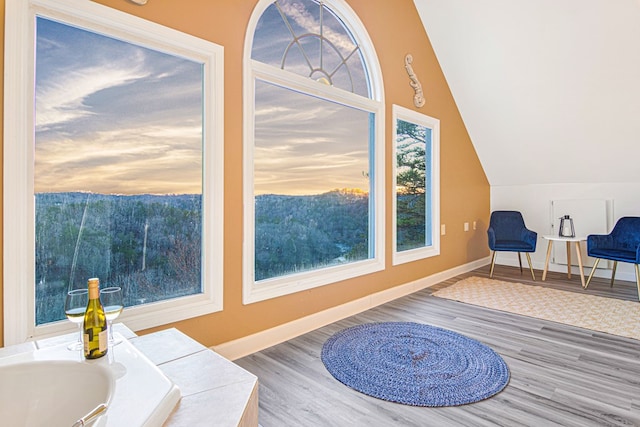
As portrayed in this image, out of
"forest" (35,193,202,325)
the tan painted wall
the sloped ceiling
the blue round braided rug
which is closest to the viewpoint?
"forest" (35,193,202,325)

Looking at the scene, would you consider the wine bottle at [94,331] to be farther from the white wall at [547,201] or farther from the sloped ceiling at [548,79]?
the white wall at [547,201]

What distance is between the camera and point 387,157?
345 centimetres

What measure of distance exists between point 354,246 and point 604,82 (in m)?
3.12

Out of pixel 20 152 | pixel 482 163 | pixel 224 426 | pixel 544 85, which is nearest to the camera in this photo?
pixel 224 426

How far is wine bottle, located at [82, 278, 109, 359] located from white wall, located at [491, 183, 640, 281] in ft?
18.0

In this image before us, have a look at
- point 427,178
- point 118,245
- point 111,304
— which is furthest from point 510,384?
point 427,178

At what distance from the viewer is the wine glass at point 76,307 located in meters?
1.16

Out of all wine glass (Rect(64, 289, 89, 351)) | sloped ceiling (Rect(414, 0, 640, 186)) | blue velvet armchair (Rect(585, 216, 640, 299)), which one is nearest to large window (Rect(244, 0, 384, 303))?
wine glass (Rect(64, 289, 89, 351))

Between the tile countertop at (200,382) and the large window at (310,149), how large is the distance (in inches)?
41.5

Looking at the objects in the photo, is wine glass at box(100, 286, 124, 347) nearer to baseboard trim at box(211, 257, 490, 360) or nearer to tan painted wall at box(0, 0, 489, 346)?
tan painted wall at box(0, 0, 489, 346)

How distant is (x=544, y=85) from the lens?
154 inches

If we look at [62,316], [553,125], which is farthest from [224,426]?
[553,125]

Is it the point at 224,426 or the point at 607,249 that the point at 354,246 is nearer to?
the point at 224,426

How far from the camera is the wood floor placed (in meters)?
1.63
